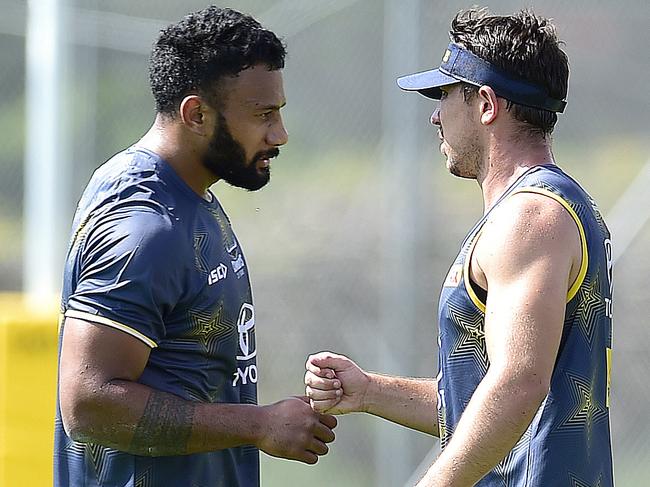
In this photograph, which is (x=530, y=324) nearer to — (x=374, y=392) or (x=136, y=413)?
(x=374, y=392)

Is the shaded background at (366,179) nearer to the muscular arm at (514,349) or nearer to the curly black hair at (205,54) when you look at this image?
the curly black hair at (205,54)

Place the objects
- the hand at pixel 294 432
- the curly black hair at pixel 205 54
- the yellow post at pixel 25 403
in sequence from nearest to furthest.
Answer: the hand at pixel 294 432, the curly black hair at pixel 205 54, the yellow post at pixel 25 403

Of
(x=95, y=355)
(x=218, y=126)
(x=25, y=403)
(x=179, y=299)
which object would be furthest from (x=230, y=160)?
(x=25, y=403)

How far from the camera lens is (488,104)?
3.00m

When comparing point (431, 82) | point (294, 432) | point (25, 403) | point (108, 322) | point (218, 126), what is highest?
point (431, 82)

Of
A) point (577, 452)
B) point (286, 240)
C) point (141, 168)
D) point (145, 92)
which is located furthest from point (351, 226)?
point (577, 452)

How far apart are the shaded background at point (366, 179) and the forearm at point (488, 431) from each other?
12.1 feet

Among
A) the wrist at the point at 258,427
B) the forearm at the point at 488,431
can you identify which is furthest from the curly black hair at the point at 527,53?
the wrist at the point at 258,427

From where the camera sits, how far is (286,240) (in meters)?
6.95

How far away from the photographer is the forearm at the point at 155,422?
9.82 feet

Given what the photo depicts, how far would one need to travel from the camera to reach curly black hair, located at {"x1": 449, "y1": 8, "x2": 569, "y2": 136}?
2.96 m

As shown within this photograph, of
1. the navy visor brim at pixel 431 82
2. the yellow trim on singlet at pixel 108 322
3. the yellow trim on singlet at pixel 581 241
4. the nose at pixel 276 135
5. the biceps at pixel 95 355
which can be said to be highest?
the navy visor brim at pixel 431 82

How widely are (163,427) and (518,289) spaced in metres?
1.05

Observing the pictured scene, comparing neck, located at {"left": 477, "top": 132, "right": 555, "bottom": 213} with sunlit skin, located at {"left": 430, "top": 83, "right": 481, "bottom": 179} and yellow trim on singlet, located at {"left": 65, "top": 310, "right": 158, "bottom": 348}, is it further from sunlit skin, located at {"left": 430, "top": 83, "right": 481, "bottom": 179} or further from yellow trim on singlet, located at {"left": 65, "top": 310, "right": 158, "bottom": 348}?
yellow trim on singlet, located at {"left": 65, "top": 310, "right": 158, "bottom": 348}
